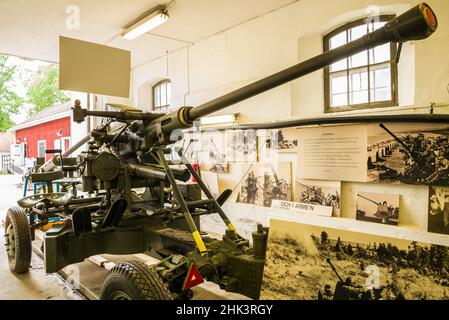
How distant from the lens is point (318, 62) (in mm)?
1318

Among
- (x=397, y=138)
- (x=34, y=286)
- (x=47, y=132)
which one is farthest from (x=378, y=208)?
(x=47, y=132)

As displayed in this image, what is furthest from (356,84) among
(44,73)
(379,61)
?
(44,73)

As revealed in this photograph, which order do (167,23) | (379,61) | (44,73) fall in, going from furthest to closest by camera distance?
(44,73) < (167,23) < (379,61)

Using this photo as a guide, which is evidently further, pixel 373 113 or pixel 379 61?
pixel 379 61

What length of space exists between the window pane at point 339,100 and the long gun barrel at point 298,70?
2.55 metres

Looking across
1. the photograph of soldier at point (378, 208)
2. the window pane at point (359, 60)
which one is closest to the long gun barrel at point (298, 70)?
the photograph of soldier at point (378, 208)

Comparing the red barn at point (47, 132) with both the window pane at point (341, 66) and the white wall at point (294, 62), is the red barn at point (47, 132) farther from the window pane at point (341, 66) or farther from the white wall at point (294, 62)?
the window pane at point (341, 66)

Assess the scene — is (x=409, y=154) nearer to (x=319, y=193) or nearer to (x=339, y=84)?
(x=319, y=193)

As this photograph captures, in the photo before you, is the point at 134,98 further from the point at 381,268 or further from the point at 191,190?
the point at 381,268

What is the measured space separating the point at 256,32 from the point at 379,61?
1783 millimetres

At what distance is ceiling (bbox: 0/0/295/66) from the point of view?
4.21 meters

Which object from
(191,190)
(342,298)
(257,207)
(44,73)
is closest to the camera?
(342,298)

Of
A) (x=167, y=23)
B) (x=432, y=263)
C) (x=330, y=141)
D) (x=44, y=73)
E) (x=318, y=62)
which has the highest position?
(x=44, y=73)

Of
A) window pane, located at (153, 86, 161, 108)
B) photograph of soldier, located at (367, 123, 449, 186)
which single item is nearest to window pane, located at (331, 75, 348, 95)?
photograph of soldier, located at (367, 123, 449, 186)
